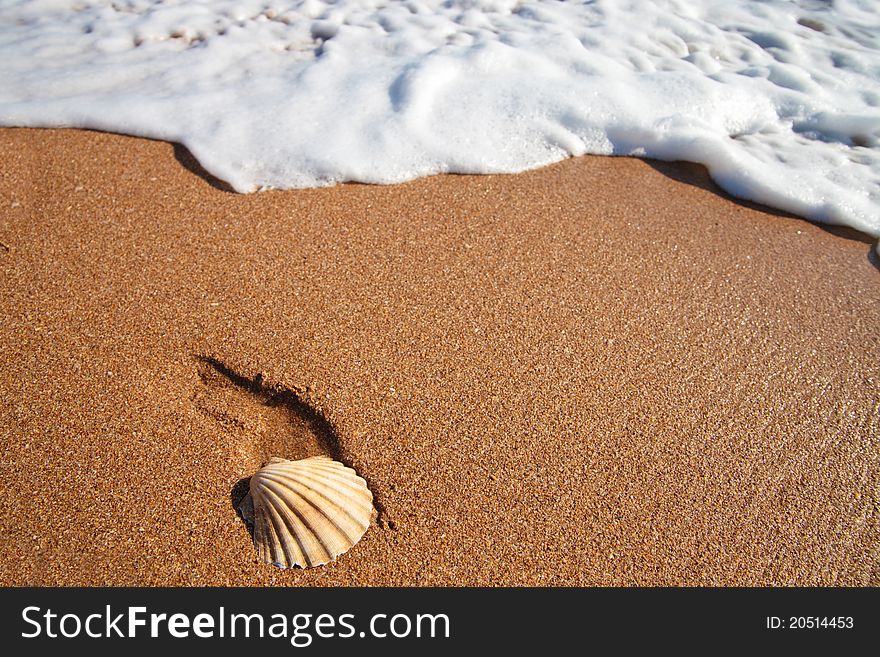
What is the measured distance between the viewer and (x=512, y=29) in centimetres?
360

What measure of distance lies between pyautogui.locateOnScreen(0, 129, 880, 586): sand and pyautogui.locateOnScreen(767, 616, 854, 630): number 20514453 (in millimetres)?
80

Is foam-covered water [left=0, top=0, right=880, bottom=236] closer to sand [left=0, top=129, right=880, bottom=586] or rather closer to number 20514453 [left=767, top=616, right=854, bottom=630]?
sand [left=0, top=129, right=880, bottom=586]

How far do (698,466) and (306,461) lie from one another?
104cm

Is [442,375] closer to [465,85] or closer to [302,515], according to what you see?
[302,515]

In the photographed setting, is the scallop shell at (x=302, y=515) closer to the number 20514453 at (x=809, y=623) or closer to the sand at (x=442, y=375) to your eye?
the sand at (x=442, y=375)

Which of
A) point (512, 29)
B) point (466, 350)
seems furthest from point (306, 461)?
point (512, 29)

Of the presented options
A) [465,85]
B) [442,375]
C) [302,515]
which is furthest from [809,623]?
[465,85]

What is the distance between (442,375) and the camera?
1.95m

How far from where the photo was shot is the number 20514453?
60.1 inches

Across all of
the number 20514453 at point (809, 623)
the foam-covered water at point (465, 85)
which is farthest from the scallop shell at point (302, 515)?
the foam-covered water at point (465, 85)

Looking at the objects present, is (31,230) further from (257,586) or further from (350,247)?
(257,586)

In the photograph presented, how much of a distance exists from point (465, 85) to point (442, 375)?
5.63 feet

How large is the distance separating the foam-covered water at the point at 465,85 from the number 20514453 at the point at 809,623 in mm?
1672

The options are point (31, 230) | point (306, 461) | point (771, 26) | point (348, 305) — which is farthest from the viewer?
point (771, 26)
